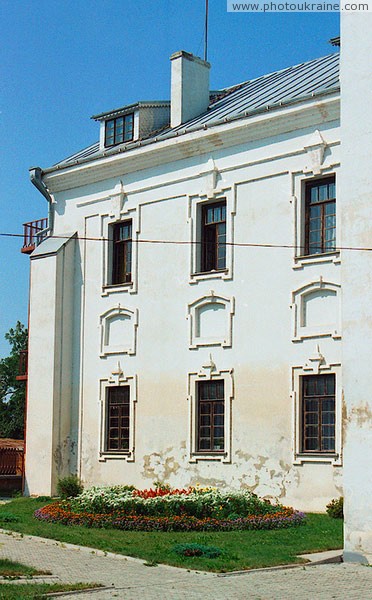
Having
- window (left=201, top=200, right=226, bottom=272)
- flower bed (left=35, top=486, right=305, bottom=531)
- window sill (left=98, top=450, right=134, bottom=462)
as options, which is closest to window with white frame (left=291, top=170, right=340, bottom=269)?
→ window (left=201, top=200, right=226, bottom=272)

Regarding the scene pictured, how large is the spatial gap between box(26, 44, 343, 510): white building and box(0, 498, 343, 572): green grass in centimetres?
352

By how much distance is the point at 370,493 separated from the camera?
1344 cm

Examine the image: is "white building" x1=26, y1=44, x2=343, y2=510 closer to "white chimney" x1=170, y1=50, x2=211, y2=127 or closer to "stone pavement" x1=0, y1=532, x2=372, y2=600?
"white chimney" x1=170, y1=50, x2=211, y2=127

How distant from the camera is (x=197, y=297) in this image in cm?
2316

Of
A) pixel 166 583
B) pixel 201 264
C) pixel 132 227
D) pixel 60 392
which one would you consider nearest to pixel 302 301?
pixel 201 264

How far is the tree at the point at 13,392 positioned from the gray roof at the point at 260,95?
27071 mm

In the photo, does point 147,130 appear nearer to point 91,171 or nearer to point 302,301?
point 91,171

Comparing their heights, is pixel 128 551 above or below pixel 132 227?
below

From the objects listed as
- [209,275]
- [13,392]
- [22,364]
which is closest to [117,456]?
[22,364]

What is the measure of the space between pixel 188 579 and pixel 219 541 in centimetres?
328

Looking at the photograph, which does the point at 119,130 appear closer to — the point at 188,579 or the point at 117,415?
the point at 117,415

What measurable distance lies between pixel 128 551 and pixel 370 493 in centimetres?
377

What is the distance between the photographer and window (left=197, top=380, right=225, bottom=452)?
22.4 metres

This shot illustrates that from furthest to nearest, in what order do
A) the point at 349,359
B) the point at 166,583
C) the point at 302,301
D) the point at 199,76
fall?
the point at 199,76 → the point at 302,301 → the point at 349,359 → the point at 166,583
